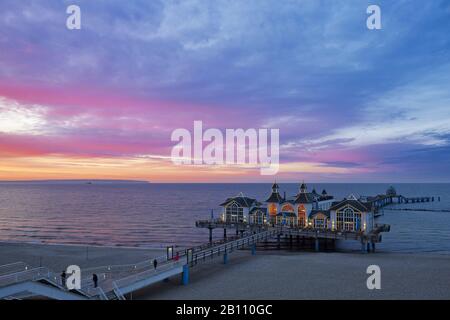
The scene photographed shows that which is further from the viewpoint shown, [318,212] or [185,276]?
[318,212]

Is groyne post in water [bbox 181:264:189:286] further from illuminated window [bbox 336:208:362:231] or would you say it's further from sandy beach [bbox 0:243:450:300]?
illuminated window [bbox 336:208:362:231]

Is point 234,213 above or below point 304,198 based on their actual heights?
below

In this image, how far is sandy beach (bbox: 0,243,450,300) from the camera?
26906mm

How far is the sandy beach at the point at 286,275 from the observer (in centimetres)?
2691

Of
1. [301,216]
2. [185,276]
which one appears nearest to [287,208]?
[301,216]

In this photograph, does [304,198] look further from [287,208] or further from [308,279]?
[308,279]

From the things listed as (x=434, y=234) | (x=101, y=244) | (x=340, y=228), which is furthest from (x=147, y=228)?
(x=434, y=234)

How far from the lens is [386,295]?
26703mm

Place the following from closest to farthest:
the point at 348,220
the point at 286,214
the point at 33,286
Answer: the point at 33,286 → the point at 348,220 → the point at 286,214

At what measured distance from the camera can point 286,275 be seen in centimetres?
3244

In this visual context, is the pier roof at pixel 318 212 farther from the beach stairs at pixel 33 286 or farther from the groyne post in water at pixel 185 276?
the beach stairs at pixel 33 286
